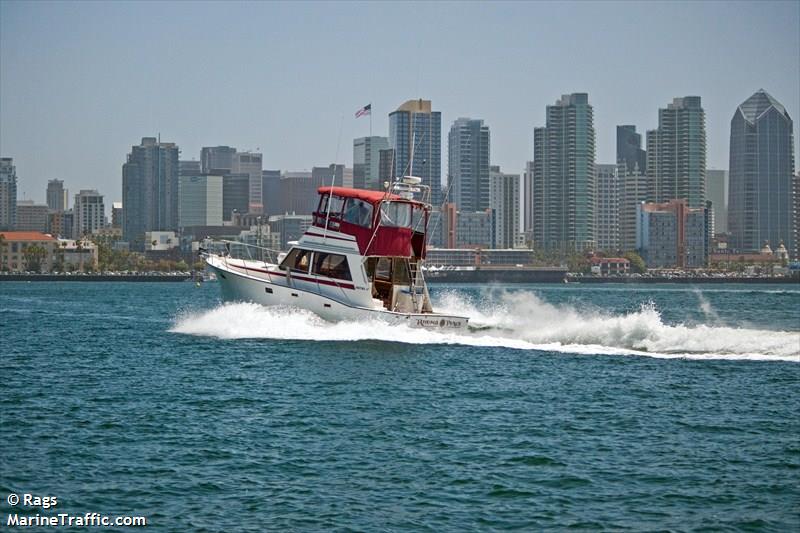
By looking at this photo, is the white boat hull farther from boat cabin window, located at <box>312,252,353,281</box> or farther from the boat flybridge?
boat cabin window, located at <box>312,252,353,281</box>

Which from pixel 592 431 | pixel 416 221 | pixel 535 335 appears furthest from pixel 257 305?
pixel 592 431

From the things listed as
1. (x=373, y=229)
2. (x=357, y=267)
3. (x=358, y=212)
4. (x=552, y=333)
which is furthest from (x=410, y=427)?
(x=358, y=212)

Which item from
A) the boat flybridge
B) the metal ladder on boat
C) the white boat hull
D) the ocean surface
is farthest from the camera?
the metal ladder on boat

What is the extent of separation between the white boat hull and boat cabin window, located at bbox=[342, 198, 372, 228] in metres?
2.51

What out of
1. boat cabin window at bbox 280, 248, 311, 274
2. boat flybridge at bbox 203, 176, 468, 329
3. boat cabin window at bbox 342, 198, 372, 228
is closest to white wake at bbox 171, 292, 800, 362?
boat flybridge at bbox 203, 176, 468, 329

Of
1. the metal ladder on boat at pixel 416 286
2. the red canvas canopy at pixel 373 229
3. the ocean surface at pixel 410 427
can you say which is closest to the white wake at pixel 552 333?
the ocean surface at pixel 410 427

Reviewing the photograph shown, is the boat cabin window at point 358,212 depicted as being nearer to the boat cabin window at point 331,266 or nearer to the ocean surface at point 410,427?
the boat cabin window at point 331,266

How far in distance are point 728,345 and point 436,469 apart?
15654 mm

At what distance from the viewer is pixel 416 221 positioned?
1457 inches

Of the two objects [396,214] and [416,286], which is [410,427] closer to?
[416,286]

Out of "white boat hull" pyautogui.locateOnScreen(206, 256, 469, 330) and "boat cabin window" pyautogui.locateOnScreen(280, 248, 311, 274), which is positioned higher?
"boat cabin window" pyautogui.locateOnScreen(280, 248, 311, 274)

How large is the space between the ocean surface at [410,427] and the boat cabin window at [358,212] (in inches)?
140

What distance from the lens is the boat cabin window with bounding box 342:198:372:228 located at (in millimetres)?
35688

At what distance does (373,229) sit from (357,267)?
140 cm
